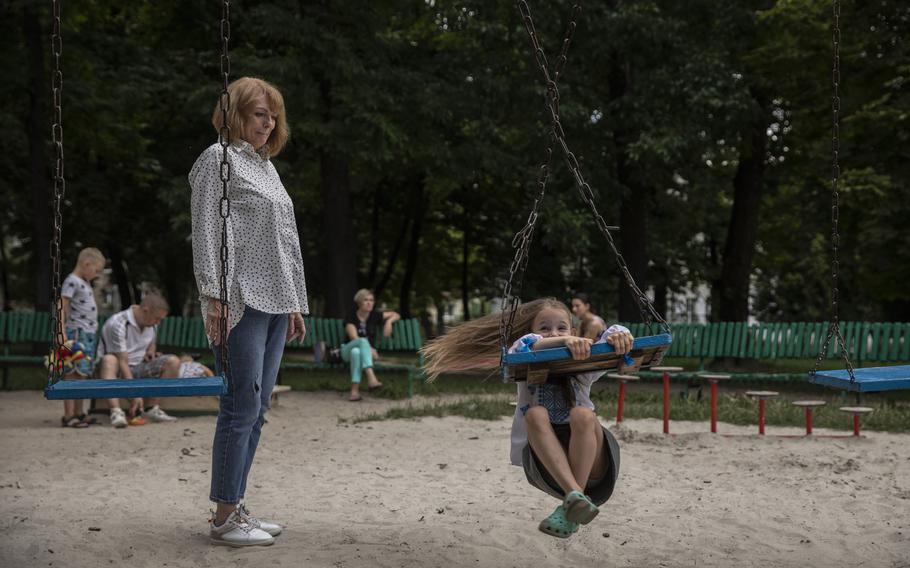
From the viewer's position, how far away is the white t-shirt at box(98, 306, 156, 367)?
967 cm

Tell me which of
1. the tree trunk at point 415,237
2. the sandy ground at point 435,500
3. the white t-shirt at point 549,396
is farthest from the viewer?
the tree trunk at point 415,237

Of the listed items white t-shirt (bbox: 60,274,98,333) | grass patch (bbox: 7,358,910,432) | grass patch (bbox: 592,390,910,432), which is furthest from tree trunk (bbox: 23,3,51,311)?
grass patch (bbox: 592,390,910,432)

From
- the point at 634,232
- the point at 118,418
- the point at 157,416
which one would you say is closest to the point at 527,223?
the point at 118,418

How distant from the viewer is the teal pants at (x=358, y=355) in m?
12.9

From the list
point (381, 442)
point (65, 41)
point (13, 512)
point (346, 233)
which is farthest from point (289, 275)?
point (65, 41)

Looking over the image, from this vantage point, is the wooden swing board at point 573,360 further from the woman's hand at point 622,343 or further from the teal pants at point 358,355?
the teal pants at point 358,355

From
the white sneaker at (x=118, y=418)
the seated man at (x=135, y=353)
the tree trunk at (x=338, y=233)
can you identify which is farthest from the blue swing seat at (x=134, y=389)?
the tree trunk at (x=338, y=233)

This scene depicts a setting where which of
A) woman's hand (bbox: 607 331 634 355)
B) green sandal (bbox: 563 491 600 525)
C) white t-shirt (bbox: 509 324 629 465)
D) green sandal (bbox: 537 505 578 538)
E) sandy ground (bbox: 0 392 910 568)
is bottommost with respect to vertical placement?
sandy ground (bbox: 0 392 910 568)

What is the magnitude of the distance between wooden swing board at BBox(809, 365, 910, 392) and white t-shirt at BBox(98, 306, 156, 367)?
6.64m

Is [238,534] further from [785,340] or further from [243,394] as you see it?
[785,340]

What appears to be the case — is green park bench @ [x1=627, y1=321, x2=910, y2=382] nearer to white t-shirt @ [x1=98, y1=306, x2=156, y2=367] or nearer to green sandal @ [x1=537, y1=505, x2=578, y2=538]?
white t-shirt @ [x1=98, y1=306, x2=156, y2=367]

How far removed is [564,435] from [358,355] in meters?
8.50

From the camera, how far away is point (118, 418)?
973 cm

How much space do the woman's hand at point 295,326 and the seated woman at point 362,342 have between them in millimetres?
7762
